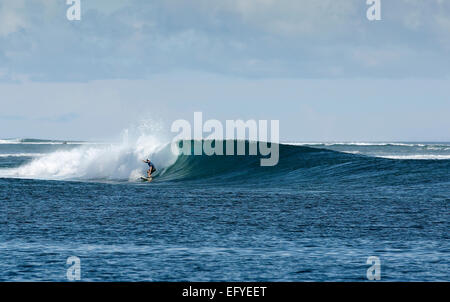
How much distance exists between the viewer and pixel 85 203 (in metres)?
22.7

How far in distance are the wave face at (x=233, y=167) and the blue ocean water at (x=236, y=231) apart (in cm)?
83

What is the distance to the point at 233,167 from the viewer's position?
1713 inches

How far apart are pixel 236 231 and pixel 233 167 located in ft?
89.7

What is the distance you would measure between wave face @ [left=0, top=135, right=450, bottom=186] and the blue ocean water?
83 cm

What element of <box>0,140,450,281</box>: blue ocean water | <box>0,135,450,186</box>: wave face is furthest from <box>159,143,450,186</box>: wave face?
<box>0,140,450,281</box>: blue ocean water

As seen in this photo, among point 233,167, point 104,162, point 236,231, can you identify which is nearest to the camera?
point 236,231

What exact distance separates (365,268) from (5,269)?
594cm

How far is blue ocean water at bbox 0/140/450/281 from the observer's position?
11867 millimetres

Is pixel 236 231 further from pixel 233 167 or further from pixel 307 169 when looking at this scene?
pixel 233 167

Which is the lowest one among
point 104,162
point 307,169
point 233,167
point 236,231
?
point 236,231

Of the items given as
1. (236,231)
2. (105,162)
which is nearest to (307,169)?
(105,162)

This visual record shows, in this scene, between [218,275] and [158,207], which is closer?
[218,275]
